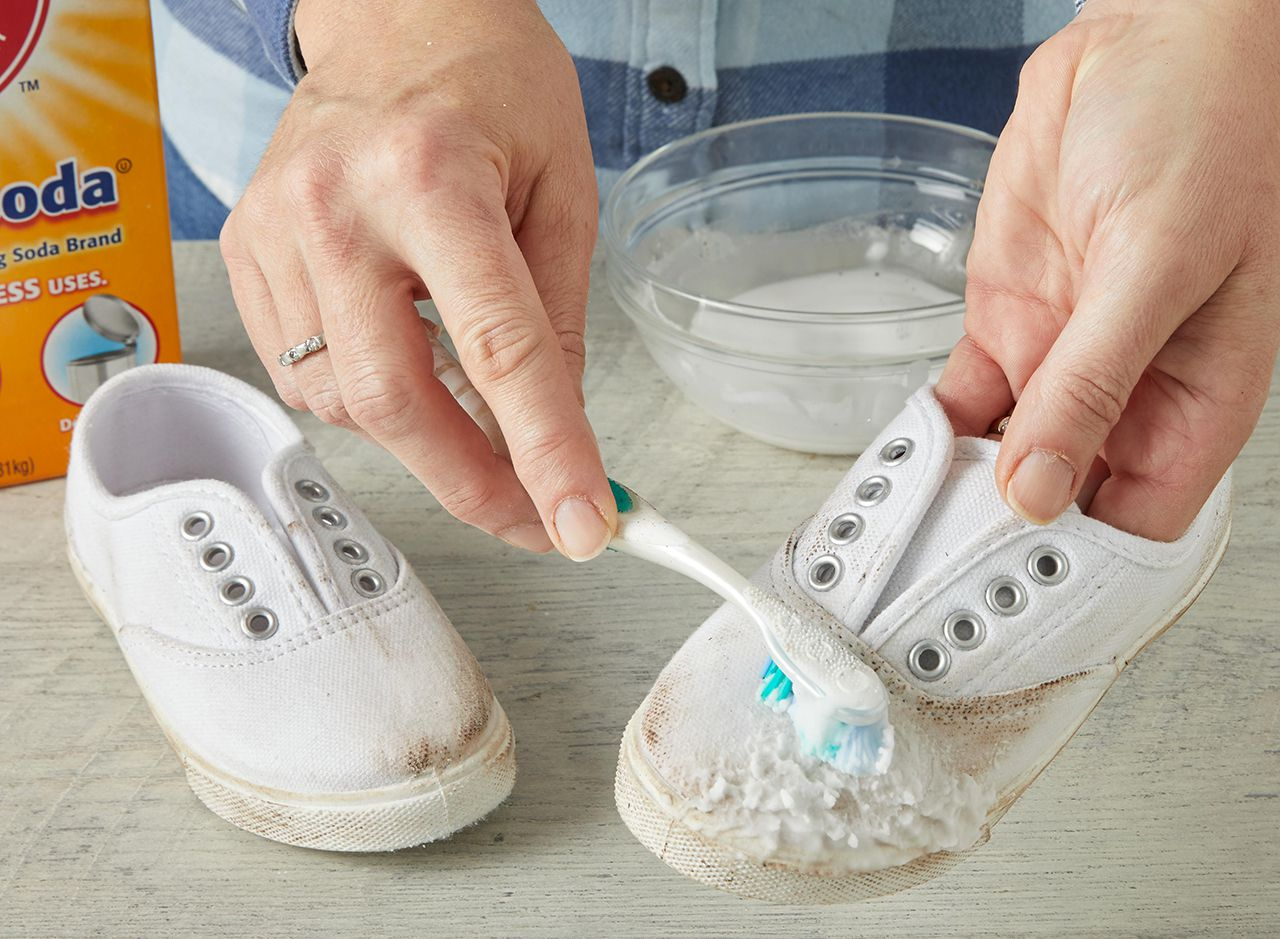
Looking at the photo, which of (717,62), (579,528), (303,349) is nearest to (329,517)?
(303,349)

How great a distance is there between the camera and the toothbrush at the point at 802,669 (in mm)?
643

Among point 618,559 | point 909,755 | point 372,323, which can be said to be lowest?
point 618,559

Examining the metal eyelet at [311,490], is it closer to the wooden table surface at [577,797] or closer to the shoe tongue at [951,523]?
the wooden table surface at [577,797]

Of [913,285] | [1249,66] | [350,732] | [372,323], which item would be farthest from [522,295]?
[913,285]

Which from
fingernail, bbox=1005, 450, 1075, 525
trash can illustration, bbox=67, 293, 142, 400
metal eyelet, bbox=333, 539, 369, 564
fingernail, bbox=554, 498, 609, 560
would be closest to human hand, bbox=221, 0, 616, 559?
fingernail, bbox=554, 498, 609, 560

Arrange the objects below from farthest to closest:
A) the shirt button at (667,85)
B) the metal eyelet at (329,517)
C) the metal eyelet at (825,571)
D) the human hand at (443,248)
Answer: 1. the shirt button at (667,85)
2. the metal eyelet at (329,517)
3. the metal eyelet at (825,571)
4. the human hand at (443,248)

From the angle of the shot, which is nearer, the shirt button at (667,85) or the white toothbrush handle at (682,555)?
the white toothbrush handle at (682,555)

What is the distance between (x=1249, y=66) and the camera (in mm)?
696

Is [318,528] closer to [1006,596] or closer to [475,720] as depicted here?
[475,720]

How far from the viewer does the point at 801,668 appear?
0.65 m

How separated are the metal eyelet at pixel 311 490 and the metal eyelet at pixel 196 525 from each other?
0.06 m

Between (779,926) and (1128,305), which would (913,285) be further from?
(779,926)

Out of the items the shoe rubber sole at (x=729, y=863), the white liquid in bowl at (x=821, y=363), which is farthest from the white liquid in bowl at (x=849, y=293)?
the shoe rubber sole at (x=729, y=863)

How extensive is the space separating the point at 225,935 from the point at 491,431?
289mm
